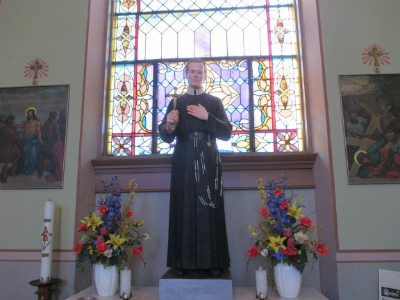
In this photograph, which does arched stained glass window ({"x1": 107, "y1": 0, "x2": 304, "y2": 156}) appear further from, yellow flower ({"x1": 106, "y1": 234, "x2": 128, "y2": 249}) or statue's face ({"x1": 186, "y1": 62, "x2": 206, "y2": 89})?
yellow flower ({"x1": 106, "y1": 234, "x2": 128, "y2": 249})

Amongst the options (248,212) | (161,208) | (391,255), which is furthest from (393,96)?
(161,208)

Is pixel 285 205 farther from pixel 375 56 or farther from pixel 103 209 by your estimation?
pixel 375 56

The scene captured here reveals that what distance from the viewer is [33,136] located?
3.71m

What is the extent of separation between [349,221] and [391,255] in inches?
18.1

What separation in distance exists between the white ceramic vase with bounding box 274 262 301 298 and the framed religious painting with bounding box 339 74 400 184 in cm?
108

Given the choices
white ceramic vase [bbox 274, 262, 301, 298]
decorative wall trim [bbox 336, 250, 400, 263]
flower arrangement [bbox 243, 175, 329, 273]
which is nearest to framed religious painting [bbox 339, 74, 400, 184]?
decorative wall trim [bbox 336, 250, 400, 263]

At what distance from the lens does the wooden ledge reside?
3668 millimetres

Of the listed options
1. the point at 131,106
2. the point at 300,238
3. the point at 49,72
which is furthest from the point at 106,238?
the point at 49,72

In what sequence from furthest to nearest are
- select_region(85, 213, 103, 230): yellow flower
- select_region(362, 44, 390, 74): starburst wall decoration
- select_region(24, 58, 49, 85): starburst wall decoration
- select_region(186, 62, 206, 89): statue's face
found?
select_region(24, 58, 49, 85): starburst wall decoration, select_region(362, 44, 390, 74): starburst wall decoration, select_region(186, 62, 206, 89): statue's face, select_region(85, 213, 103, 230): yellow flower

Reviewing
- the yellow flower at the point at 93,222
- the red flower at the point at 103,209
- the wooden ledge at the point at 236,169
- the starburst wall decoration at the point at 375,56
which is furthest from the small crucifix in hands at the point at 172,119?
Result: the starburst wall decoration at the point at 375,56

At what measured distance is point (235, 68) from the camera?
432 centimetres

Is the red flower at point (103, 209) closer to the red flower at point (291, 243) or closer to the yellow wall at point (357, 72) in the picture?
the red flower at point (291, 243)

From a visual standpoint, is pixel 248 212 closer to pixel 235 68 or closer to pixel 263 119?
pixel 263 119

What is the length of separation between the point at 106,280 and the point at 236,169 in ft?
5.48
